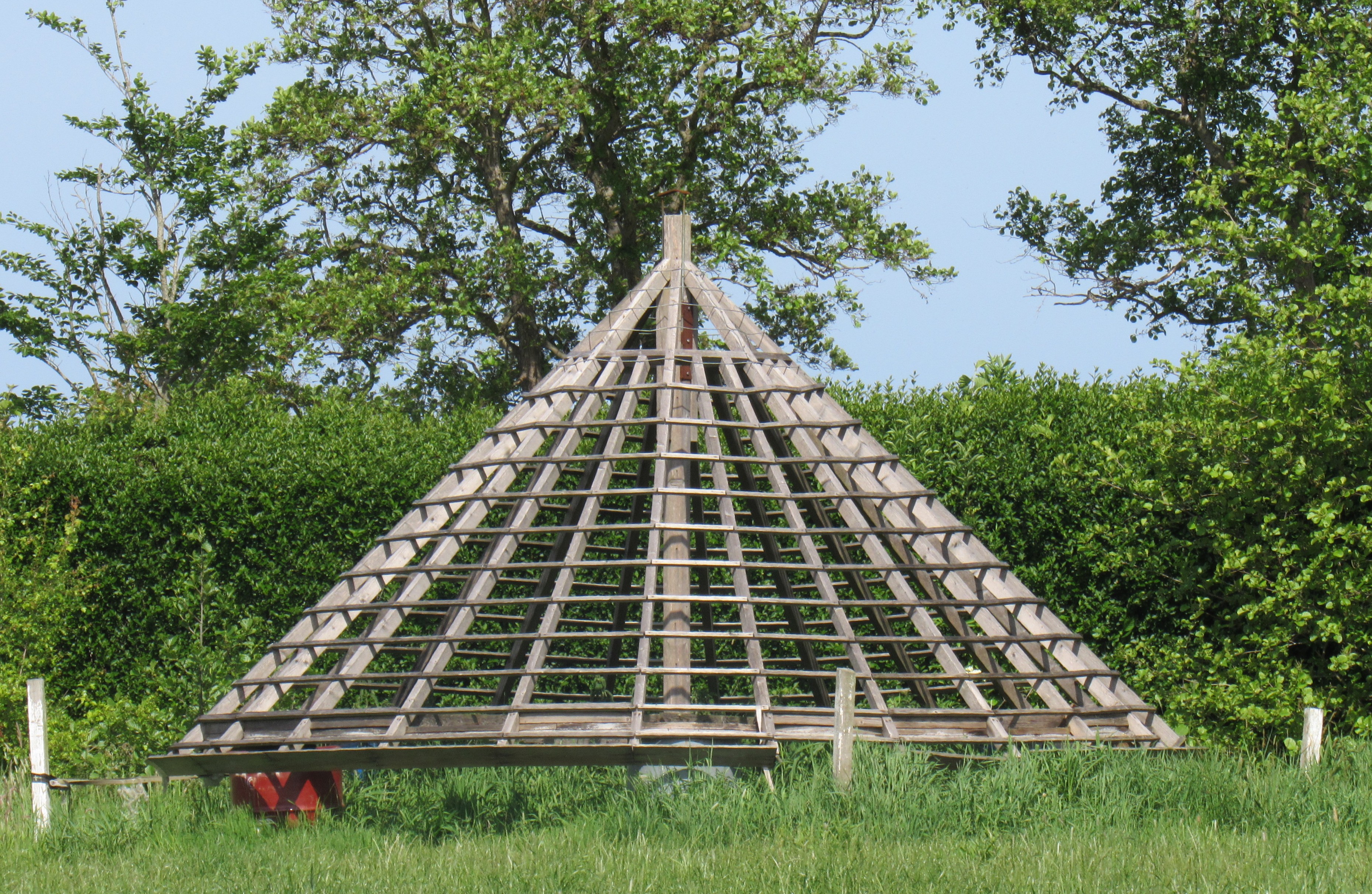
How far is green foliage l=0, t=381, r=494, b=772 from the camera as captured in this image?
10.4 meters

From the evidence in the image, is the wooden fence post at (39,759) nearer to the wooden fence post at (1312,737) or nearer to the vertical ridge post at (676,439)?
the vertical ridge post at (676,439)

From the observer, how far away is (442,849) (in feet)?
20.6

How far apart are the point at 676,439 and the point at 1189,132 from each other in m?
13.1

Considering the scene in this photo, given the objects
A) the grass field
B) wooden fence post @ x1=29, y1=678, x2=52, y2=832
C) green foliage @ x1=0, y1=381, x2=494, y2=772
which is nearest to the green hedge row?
green foliage @ x1=0, y1=381, x2=494, y2=772

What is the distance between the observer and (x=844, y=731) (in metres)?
6.57

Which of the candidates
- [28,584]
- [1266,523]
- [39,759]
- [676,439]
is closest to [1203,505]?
[1266,523]

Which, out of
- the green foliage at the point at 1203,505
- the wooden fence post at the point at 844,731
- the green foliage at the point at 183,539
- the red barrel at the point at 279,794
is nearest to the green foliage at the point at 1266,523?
the green foliage at the point at 1203,505

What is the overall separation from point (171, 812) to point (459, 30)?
13877 mm

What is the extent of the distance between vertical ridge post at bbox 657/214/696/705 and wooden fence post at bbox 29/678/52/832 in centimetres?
331

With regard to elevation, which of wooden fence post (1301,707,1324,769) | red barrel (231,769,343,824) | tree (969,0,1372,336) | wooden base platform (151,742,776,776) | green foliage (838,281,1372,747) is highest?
tree (969,0,1372,336)

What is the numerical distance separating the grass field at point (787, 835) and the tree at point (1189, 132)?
21.8ft

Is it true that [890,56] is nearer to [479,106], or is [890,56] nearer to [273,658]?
[479,106]

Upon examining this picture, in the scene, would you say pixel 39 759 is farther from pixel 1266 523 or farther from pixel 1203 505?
pixel 1266 523

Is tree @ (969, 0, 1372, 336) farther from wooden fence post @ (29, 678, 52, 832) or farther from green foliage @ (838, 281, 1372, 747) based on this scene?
wooden fence post @ (29, 678, 52, 832)
